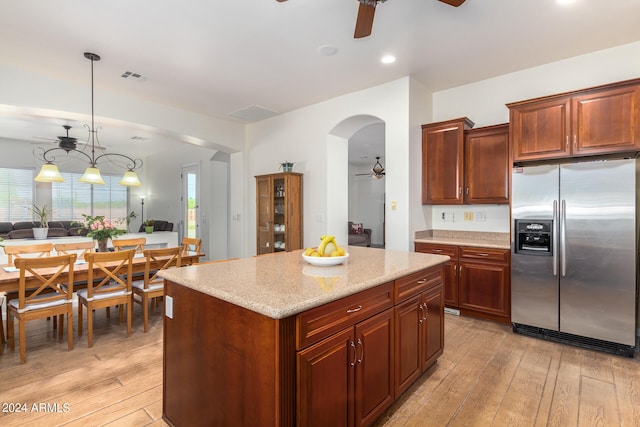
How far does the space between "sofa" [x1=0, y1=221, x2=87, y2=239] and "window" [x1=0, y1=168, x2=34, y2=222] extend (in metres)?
0.30

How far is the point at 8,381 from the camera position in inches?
92.9

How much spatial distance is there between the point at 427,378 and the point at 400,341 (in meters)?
0.70

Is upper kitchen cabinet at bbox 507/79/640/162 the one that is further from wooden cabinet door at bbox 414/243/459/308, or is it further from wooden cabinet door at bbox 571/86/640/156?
wooden cabinet door at bbox 414/243/459/308

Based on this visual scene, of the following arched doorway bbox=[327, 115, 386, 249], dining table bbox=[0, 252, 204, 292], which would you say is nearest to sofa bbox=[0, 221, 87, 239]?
dining table bbox=[0, 252, 204, 292]

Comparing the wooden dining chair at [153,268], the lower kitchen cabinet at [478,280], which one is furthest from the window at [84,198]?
the lower kitchen cabinet at [478,280]

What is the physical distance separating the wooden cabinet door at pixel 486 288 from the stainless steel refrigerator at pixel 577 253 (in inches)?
5.4

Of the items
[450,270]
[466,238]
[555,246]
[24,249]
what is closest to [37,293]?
[24,249]

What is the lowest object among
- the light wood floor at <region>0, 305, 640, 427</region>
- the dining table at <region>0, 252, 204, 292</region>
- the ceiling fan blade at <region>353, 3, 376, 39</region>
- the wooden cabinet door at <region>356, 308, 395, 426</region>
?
the light wood floor at <region>0, 305, 640, 427</region>

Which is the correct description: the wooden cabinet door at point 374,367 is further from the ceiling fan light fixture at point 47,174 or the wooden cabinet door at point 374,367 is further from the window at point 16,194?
the window at point 16,194

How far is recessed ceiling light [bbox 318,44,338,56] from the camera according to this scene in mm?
3176

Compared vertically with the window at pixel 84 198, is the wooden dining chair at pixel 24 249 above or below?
below

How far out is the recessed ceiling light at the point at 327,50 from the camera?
318 centimetres

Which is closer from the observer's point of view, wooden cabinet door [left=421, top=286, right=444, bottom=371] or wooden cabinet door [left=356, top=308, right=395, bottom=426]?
wooden cabinet door [left=356, top=308, right=395, bottom=426]

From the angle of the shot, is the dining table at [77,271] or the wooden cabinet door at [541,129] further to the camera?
the wooden cabinet door at [541,129]
